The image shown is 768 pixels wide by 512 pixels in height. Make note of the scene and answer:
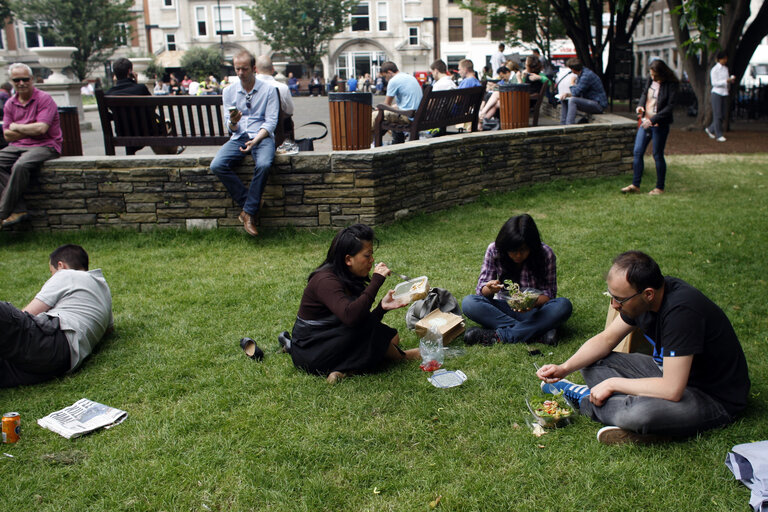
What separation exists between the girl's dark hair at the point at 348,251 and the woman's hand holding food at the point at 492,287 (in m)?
0.88

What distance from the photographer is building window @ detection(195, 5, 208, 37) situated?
60.9 metres

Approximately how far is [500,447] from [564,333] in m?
1.60

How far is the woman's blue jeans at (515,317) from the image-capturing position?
4.48 metres

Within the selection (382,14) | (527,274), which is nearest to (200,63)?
(382,14)

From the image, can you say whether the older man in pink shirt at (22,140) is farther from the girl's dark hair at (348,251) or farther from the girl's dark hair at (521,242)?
the girl's dark hair at (521,242)

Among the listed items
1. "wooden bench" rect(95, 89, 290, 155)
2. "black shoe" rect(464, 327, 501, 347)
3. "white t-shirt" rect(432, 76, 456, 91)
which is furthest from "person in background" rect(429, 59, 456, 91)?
"black shoe" rect(464, 327, 501, 347)

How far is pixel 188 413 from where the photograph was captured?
3643mm

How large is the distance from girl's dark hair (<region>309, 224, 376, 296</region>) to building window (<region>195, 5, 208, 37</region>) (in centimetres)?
6248

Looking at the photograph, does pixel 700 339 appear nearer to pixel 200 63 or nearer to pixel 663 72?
pixel 663 72

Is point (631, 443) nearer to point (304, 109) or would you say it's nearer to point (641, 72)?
point (304, 109)

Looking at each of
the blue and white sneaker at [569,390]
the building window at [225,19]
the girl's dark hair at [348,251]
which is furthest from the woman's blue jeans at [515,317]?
the building window at [225,19]

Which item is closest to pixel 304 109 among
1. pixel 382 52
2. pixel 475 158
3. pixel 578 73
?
pixel 578 73

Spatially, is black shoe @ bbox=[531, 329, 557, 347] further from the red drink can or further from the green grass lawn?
the red drink can

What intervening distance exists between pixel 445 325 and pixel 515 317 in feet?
1.57
